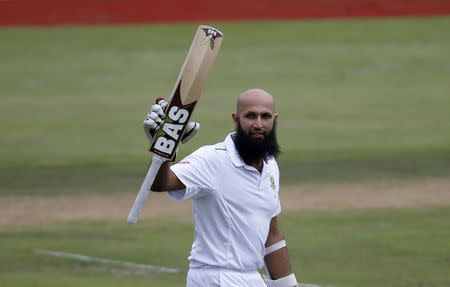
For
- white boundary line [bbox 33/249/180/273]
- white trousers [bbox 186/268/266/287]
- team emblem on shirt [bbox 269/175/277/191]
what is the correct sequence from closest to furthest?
white trousers [bbox 186/268/266/287]
team emblem on shirt [bbox 269/175/277/191]
white boundary line [bbox 33/249/180/273]

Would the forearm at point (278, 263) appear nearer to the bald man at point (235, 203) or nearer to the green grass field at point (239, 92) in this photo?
the bald man at point (235, 203)

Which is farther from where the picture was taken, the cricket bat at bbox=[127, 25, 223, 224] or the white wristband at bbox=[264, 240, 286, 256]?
the white wristband at bbox=[264, 240, 286, 256]

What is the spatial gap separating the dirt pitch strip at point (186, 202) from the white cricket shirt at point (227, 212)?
24.2 ft

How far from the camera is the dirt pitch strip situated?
13.1 m

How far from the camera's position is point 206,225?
548cm

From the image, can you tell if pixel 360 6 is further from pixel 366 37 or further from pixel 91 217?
pixel 91 217

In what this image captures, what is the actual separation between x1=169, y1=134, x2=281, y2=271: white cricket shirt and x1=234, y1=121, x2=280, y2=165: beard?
0.04 metres

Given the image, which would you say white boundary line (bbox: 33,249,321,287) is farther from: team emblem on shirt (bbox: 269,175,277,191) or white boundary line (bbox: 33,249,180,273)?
team emblem on shirt (bbox: 269,175,277,191)

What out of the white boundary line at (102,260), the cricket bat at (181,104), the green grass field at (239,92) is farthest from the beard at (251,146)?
the green grass field at (239,92)

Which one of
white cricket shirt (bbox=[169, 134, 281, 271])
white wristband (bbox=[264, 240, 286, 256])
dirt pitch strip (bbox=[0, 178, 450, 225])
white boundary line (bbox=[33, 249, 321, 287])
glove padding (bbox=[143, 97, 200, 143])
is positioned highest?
glove padding (bbox=[143, 97, 200, 143])

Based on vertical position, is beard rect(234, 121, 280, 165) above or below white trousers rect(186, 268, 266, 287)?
above

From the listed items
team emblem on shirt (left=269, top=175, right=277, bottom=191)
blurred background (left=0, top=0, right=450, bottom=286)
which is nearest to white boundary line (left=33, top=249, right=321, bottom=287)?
blurred background (left=0, top=0, right=450, bottom=286)

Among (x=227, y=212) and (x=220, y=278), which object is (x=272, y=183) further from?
(x=220, y=278)

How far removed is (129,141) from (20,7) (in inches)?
481
